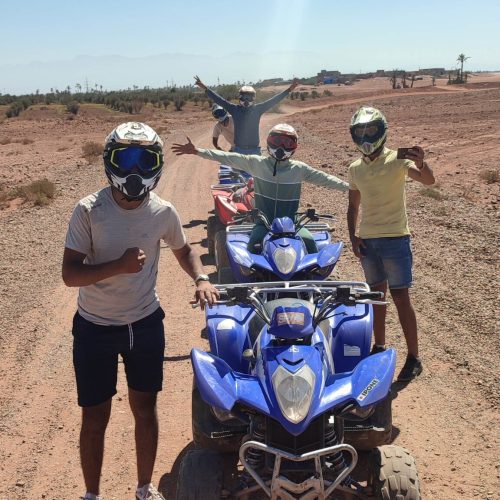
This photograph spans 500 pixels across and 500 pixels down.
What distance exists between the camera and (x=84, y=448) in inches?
134

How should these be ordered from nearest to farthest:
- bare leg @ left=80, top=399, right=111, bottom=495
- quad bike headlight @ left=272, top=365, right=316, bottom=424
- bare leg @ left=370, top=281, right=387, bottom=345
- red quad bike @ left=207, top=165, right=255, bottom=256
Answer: quad bike headlight @ left=272, top=365, right=316, bottom=424, bare leg @ left=80, top=399, right=111, bottom=495, bare leg @ left=370, top=281, right=387, bottom=345, red quad bike @ left=207, top=165, right=255, bottom=256

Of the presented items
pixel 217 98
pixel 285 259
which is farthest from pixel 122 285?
pixel 217 98

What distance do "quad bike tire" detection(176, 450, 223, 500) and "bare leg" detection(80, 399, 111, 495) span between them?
50cm

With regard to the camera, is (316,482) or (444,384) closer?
(316,482)

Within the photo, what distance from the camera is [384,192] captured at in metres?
5.01

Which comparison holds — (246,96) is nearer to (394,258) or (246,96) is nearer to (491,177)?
(394,258)

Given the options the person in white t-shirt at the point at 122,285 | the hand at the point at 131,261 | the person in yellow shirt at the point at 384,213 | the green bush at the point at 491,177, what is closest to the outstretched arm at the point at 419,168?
the person in yellow shirt at the point at 384,213

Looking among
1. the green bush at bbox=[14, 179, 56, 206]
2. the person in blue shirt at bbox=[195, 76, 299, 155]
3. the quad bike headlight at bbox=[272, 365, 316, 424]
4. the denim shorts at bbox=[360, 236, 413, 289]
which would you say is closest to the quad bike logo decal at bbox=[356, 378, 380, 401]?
the quad bike headlight at bbox=[272, 365, 316, 424]

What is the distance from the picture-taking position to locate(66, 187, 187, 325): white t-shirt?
3049mm

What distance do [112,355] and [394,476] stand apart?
5.41ft

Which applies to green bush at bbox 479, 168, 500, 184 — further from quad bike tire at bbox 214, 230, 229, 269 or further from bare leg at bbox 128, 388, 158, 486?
bare leg at bbox 128, 388, 158, 486

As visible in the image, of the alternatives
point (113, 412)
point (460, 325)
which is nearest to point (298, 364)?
point (113, 412)

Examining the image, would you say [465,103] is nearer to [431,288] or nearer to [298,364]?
[431,288]

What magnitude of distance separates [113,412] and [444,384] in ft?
8.96
